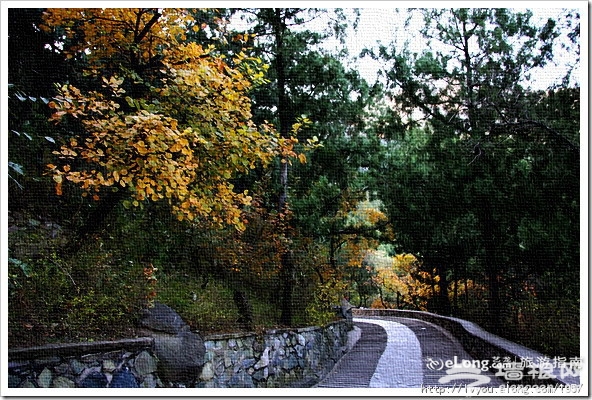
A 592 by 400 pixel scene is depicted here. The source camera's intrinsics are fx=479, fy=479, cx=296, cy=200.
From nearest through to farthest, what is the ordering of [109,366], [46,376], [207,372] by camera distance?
[46,376] < [109,366] < [207,372]

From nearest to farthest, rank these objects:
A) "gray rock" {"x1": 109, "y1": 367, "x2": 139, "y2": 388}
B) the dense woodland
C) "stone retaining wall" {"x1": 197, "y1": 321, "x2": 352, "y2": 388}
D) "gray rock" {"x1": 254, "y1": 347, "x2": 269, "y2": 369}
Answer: "gray rock" {"x1": 109, "y1": 367, "x2": 139, "y2": 388}, the dense woodland, "stone retaining wall" {"x1": 197, "y1": 321, "x2": 352, "y2": 388}, "gray rock" {"x1": 254, "y1": 347, "x2": 269, "y2": 369}

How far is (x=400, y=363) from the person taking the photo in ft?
7.88

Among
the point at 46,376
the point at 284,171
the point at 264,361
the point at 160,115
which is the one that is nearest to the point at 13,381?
the point at 46,376

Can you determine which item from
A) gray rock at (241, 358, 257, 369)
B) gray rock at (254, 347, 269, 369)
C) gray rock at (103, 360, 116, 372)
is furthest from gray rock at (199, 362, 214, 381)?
gray rock at (103, 360, 116, 372)

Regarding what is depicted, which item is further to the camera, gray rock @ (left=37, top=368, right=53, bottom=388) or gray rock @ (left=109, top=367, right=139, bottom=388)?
gray rock @ (left=109, top=367, right=139, bottom=388)

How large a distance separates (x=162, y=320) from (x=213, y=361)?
13.9 inches

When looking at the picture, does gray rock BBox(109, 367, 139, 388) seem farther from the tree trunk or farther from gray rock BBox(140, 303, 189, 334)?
the tree trunk

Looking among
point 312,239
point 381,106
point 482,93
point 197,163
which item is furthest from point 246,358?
point 482,93

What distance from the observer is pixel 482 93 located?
2555 millimetres

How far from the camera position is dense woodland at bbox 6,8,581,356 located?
240 cm

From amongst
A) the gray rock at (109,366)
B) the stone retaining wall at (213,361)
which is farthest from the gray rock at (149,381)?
the gray rock at (109,366)

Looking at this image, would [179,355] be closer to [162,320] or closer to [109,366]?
[162,320]

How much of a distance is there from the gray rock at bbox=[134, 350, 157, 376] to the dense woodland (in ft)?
0.48

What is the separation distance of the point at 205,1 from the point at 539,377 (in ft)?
8.33
